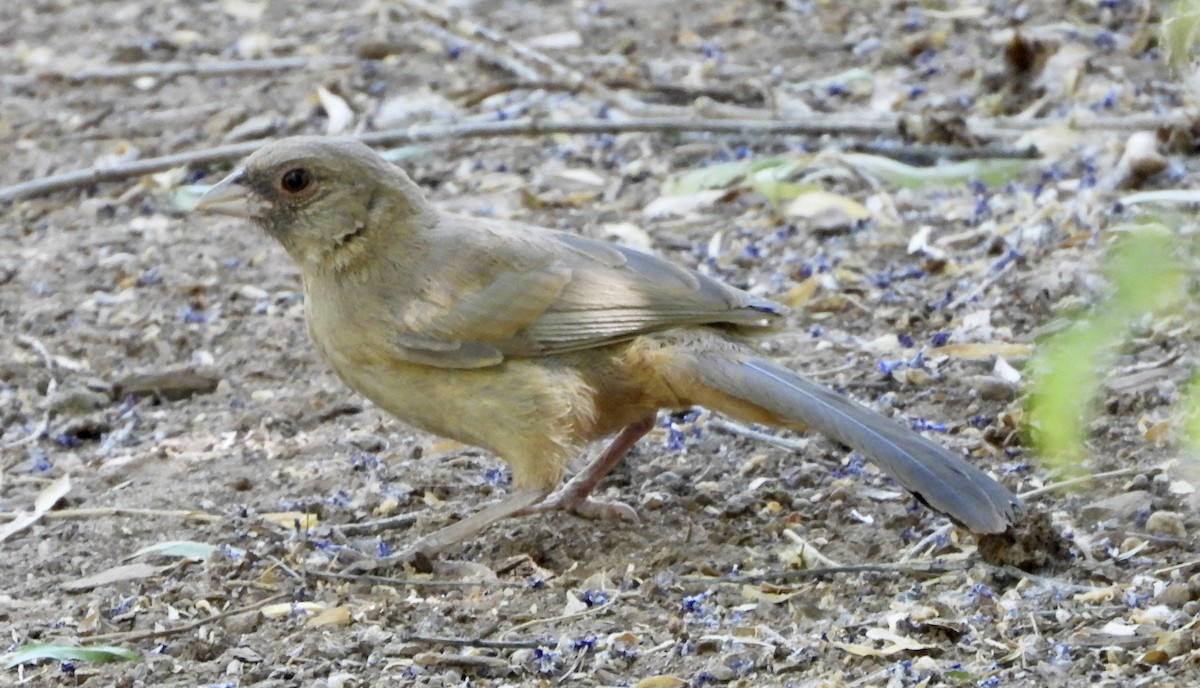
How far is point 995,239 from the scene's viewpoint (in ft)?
19.9

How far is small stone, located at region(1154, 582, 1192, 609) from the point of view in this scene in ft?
11.4

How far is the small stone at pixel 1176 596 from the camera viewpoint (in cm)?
349

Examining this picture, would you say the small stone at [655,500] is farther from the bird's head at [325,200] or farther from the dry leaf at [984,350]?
the dry leaf at [984,350]

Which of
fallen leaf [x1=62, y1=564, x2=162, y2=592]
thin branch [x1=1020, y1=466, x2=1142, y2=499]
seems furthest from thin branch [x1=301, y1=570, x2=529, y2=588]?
thin branch [x1=1020, y1=466, x2=1142, y2=499]

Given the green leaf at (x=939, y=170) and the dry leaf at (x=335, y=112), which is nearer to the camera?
the green leaf at (x=939, y=170)

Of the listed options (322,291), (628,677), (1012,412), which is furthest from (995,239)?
(628,677)

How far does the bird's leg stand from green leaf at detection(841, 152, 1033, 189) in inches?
85.6

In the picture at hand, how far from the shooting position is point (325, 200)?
15.4ft

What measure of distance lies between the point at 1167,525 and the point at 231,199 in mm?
2686

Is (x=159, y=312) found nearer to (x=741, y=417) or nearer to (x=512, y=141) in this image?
(x=512, y=141)

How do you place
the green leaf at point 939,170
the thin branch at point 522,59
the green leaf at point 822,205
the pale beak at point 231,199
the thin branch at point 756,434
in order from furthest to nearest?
the thin branch at point 522,59 < the green leaf at point 822,205 < the green leaf at point 939,170 < the thin branch at point 756,434 < the pale beak at point 231,199

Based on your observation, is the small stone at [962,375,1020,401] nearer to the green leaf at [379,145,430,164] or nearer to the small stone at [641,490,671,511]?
the small stone at [641,490,671,511]

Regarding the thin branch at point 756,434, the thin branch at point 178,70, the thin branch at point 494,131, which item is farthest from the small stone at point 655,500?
the thin branch at point 178,70

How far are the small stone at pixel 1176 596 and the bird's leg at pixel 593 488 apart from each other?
1.50 meters
